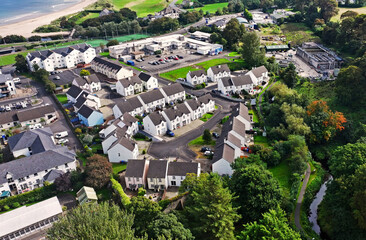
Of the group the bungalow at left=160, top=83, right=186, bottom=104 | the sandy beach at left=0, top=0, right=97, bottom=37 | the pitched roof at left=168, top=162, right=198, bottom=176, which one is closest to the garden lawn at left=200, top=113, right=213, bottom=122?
the bungalow at left=160, top=83, right=186, bottom=104

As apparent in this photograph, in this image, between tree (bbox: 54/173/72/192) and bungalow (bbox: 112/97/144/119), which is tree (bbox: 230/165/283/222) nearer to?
tree (bbox: 54/173/72/192)

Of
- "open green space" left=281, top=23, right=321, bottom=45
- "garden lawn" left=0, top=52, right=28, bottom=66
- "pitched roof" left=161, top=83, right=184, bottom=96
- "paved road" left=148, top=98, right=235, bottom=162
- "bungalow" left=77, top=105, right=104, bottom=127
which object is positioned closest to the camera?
"paved road" left=148, top=98, right=235, bottom=162

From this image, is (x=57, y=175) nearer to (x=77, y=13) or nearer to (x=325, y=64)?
(x=325, y=64)

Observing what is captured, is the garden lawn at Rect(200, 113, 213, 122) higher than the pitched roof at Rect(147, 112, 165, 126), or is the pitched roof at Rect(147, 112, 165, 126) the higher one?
the pitched roof at Rect(147, 112, 165, 126)

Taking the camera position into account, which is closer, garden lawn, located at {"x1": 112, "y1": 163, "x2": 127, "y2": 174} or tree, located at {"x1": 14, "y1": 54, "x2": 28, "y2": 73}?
garden lawn, located at {"x1": 112, "y1": 163, "x2": 127, "y2": 174}

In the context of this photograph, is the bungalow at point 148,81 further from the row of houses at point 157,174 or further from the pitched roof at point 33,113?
the row of houses at point 157,174

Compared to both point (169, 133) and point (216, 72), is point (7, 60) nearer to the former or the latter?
point (216, 72)

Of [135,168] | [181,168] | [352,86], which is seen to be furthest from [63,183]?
[352,86]
